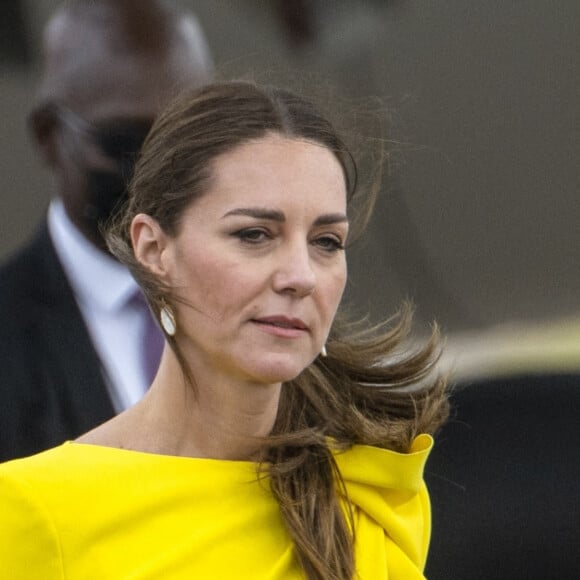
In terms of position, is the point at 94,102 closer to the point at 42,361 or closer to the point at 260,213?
the point at 42,361

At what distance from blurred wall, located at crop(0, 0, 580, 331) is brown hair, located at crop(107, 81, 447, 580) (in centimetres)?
82

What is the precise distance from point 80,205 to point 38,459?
1064 mm

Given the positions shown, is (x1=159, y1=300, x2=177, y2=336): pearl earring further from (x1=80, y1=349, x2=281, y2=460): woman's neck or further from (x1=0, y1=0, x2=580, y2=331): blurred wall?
(x1=0, y1=0, x2=580, y2=331): blurred wall

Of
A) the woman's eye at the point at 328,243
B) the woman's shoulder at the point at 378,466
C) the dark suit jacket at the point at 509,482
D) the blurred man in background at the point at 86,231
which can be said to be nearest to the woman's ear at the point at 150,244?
the woman's eye at the point at 328,243

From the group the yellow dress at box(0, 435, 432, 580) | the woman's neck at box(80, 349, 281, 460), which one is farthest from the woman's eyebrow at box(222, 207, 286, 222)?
the yellow dress at box(0, 435, 432, 580)

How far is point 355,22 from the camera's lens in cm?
339

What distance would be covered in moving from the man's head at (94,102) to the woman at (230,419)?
0.78 m

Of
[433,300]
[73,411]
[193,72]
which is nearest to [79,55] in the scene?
[193,72]

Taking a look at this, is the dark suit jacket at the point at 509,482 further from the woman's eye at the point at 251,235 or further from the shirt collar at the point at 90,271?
the woman's eye at the point at 251,235

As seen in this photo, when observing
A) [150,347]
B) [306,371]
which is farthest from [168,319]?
[150,347]

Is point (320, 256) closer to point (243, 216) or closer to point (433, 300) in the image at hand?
point (243, 216)

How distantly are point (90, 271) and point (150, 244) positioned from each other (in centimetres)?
97

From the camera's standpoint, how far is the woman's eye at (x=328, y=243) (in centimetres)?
219

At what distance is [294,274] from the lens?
211 centimetres
